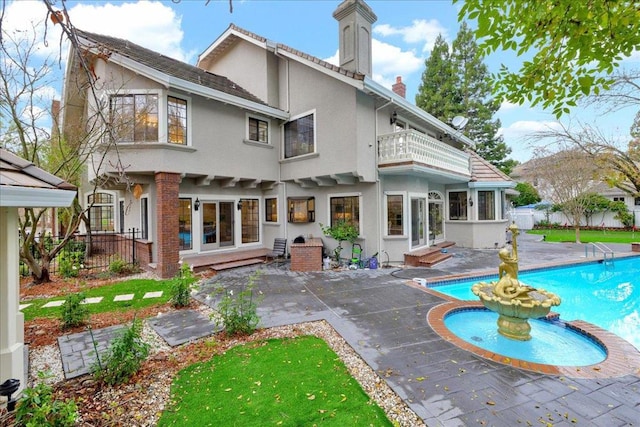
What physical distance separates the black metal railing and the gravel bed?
21.6ft

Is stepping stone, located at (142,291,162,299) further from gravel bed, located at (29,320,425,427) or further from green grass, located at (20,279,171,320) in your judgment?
gravel bed, located at (29,320,425,427)

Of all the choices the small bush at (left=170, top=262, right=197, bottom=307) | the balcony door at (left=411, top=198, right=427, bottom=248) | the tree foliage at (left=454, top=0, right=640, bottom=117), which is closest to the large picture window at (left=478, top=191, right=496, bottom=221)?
the balcony door at (left=411, top=198, right=427, bottom=248)

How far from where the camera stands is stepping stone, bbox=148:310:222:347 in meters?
5.41

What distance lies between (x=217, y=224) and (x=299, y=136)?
16.9 feet

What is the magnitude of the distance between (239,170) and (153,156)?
10.4 ft

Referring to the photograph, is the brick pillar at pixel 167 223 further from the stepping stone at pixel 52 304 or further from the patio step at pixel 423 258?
the patio step at pixel 423 258

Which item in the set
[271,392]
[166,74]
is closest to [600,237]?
[271,392]

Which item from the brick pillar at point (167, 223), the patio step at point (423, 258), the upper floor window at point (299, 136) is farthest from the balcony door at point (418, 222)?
the brick pillar at point (167, 223)

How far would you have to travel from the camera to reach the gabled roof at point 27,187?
234 centimetres

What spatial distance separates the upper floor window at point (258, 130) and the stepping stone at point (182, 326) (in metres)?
8.09

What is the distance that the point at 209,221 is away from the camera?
12.4 meters

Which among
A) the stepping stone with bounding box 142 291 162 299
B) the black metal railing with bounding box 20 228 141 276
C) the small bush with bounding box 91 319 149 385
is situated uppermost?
the black metal railing with bounding box 20 228 141 276

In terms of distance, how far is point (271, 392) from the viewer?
377 cm

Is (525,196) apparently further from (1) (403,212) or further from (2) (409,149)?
(2) (409,149)
